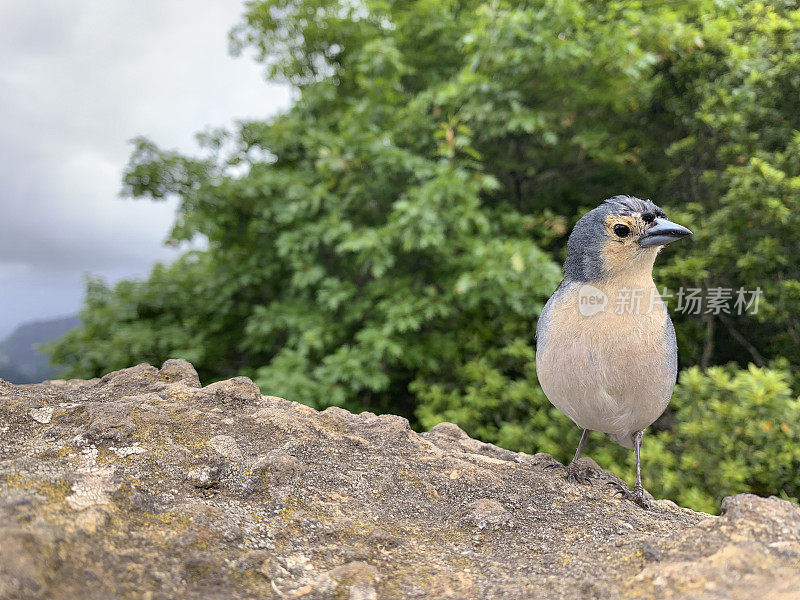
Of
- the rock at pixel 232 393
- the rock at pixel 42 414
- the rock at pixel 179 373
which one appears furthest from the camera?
the rock at pixel 179 373

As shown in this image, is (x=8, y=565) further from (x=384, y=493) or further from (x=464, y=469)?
(x=464, y=469)

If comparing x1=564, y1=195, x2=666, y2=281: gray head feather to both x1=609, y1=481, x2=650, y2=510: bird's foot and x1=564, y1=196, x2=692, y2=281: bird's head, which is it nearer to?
x1=564, y1=196, x2=692, y2=281: bird's head

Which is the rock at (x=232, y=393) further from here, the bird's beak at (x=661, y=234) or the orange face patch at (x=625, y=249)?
the bird's beak at (x=661, y=234)

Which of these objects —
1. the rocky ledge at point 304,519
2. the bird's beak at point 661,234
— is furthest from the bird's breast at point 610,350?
the rocky ledge at point 304,519

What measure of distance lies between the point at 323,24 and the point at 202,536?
268 inches

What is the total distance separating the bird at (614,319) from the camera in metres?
2.54

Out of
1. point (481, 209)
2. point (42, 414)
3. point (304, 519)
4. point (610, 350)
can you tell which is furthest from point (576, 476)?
point (481, 209)

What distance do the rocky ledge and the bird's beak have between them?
1.14 meters

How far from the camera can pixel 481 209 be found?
6305 mm

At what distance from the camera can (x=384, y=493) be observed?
2.23 metres

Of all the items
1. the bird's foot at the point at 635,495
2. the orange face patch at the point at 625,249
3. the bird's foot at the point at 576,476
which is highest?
the orange face patch at the point at 625,249

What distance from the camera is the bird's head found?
8.18 ft

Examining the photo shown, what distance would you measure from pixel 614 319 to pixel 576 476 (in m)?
0.90

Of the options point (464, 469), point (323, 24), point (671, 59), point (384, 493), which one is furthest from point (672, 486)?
point (323, 24)
